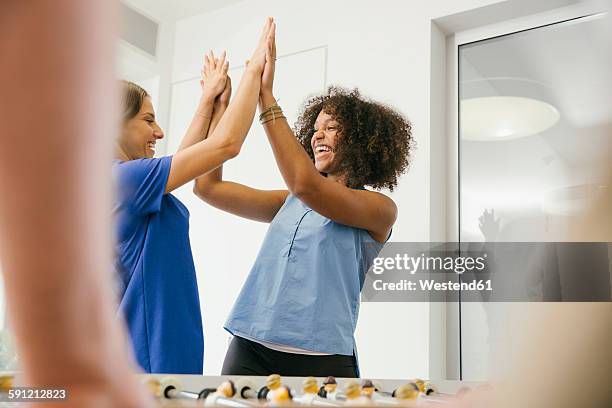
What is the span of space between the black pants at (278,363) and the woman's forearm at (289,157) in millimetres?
390

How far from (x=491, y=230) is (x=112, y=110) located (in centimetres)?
228

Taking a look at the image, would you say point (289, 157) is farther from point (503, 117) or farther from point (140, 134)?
point (503, 117)

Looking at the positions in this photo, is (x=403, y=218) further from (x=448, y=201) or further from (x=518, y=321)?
(x=518, y=321)

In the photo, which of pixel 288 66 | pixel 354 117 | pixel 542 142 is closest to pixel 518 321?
pixel 354 117

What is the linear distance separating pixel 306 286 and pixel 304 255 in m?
0.08

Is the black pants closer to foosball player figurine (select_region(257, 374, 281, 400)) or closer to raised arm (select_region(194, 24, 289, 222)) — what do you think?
raised arm (select_region(194, 24, 289, 222))

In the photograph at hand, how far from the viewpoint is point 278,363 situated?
1.40 m

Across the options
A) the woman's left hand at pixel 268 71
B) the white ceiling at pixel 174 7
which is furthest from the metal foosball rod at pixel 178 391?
the white ceiling at pixel 174 7

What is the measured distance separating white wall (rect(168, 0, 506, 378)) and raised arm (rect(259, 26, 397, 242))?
2.51ft

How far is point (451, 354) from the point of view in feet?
7.37

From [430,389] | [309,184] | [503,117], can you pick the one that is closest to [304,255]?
[309,184]

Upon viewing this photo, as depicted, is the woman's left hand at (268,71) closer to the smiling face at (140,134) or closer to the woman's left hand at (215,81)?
the woman's left hand at (215,81)

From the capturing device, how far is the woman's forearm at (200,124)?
1495 millimetres

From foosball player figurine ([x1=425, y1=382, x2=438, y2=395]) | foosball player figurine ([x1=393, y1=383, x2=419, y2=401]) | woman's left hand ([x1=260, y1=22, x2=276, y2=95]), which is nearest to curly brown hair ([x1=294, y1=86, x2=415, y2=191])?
woman's left hand ([x1=260, y1=22, x2=276, y2=95])
